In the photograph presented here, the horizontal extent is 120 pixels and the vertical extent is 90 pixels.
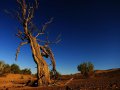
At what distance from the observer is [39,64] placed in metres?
12.5

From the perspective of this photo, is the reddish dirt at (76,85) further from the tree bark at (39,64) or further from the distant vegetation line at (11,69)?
the distant vegetation line at (11,69)

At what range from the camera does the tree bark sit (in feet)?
40.9

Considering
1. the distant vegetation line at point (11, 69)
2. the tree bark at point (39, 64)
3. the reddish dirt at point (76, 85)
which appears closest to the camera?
the reddish dirt at point (76, 85)

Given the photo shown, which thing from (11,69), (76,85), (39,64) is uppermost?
(11,69)

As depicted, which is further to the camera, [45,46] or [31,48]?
[45,46]

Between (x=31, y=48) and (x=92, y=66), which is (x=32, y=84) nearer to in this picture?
(x=31, y=48)

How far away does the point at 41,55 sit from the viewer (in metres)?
13.4

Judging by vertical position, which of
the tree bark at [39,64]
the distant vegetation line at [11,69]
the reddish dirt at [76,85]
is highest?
the distant vegetation line at [11,69]

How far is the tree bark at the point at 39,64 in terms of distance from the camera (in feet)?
40.9

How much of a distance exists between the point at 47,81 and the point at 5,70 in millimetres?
31815

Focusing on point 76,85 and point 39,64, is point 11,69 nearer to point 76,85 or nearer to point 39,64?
point 39,64

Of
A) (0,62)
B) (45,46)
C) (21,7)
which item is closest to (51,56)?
(45,46)

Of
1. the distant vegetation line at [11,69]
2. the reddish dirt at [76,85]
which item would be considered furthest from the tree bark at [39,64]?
the distant vegetation line at [11,69]

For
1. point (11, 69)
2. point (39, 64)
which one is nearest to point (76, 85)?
point (39, 64)
